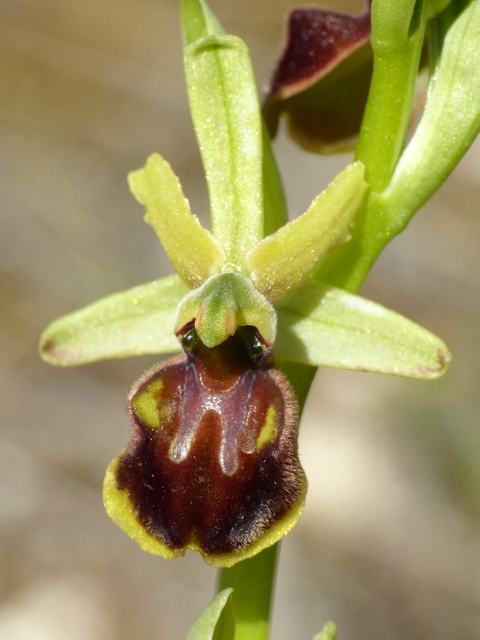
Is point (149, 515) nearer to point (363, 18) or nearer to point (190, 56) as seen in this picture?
point (190, 56)

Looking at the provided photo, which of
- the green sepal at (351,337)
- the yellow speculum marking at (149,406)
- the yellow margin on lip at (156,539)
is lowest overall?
the yellow margin on lip at (156,539)

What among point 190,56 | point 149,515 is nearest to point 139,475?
point 149,515

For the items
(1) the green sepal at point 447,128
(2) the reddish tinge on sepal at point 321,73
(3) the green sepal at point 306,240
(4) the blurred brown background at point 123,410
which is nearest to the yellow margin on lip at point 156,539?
(3) the green sepal at point 306,240

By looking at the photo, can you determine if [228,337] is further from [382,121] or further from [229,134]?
[382,121]

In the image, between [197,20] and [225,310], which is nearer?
[225,310]

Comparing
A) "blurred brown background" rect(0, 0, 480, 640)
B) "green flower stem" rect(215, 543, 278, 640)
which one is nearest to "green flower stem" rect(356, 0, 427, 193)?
"green flower stem" rect(215, 543, 278, 640)

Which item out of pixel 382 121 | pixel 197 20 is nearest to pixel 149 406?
pixel 382 121

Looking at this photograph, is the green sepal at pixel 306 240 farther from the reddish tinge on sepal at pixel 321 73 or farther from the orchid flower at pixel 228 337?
the reddish tinge on sepal at pixel 321 73
